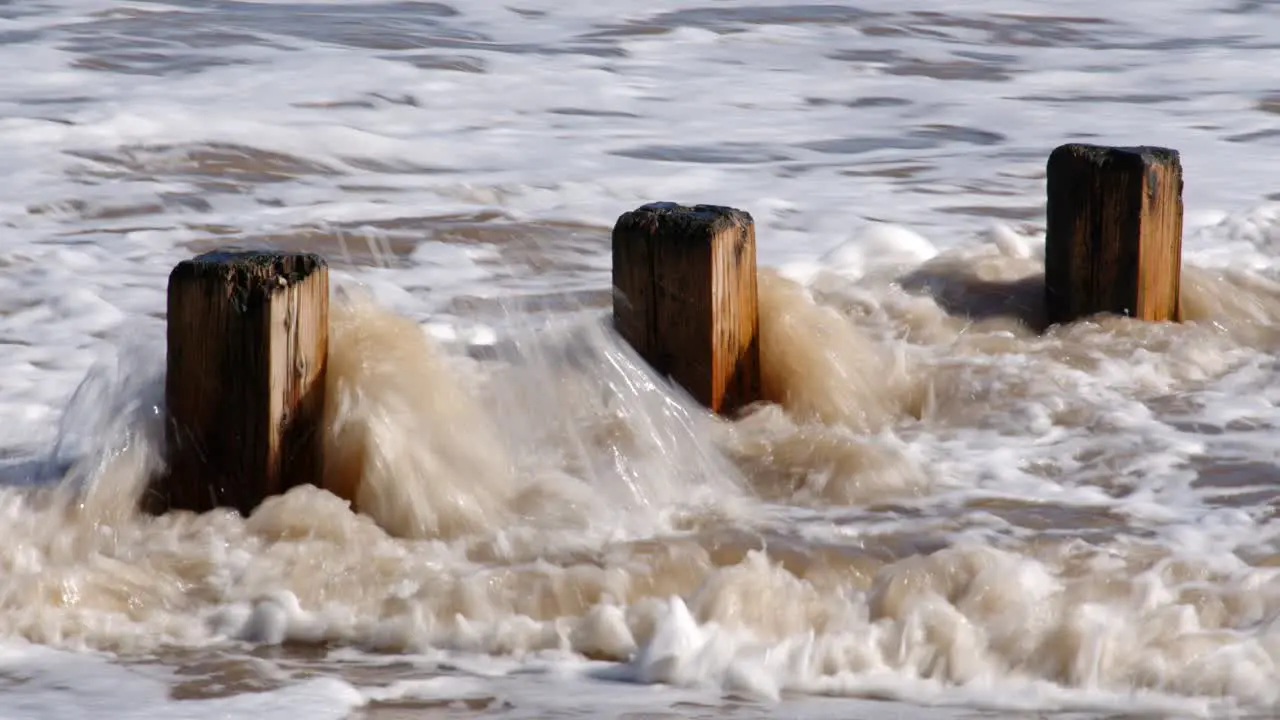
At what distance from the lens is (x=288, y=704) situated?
2781 mm

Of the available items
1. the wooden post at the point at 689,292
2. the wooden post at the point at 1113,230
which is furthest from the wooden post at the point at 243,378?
the wooden post at the point at 1113,230

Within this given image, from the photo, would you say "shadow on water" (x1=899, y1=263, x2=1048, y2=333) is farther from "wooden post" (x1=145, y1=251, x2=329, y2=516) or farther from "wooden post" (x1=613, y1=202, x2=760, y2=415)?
"wooden post" (x1=145, y1=251, x2=329, y2=516)

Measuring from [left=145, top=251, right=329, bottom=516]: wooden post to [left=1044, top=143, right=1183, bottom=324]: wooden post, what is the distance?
214 cm

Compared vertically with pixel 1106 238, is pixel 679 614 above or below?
below

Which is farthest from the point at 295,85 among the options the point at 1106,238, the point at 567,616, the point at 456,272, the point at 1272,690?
the point at 1272,690

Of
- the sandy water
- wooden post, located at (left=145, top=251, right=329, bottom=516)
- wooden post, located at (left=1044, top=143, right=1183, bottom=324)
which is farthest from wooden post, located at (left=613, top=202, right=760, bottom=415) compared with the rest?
wooden post, located at (left=1044, top=143, right=1183, bottom=324)

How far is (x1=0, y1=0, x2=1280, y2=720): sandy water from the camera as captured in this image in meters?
2.93

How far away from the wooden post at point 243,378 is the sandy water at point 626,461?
7 centimetres

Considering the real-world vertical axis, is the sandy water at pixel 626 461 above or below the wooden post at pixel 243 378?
below

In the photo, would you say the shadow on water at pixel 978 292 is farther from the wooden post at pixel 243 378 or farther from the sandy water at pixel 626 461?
the wooden post at pixel 243 378

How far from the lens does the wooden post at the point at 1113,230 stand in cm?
468

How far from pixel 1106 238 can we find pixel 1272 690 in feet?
7.10

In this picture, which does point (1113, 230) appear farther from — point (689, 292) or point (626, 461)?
point (626, 461)

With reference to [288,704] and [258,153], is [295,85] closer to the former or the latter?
[258,153]
